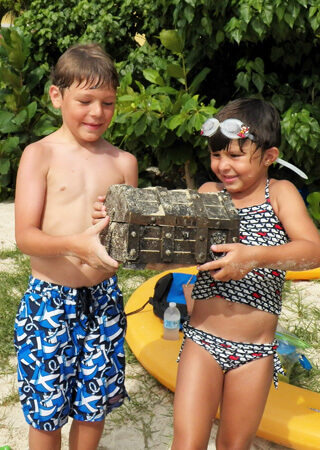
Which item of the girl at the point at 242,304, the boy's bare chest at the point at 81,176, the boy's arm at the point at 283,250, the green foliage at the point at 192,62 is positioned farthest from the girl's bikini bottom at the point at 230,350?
the green foliage at the point at 192,62

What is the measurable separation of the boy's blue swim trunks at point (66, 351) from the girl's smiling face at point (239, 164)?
0.66m

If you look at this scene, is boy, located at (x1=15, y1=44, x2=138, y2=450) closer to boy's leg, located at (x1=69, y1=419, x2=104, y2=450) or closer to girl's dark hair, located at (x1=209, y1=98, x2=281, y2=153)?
boy's leg, located at (x1=69, y1=419, x2=104, y2=450)

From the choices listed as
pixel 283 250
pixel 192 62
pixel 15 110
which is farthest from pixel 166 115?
pixel 283 250

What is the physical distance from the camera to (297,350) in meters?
3.77

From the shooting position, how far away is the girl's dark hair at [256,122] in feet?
7.83

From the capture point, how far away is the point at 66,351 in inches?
93.7

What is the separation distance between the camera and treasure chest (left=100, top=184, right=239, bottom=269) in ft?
6.73

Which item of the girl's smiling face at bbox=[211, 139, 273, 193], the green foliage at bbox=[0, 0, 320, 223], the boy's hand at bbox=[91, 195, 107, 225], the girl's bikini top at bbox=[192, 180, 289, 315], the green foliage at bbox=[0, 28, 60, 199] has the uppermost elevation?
the girl's smiling face at bbox=[211, 139, 273, 193]

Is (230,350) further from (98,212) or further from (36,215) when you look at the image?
(36,215)

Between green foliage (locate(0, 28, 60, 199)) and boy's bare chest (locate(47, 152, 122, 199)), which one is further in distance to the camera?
green foliage (locate(0, 28, 60, 199))

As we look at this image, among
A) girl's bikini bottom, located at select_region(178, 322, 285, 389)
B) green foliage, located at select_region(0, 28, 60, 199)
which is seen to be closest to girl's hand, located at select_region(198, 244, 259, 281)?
girl's bikini bottom, located at select_region(178, 322, 285, 389)

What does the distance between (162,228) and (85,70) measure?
2.45 ft

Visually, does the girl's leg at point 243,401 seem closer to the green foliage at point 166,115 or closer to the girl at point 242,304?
the girl at point 242,304

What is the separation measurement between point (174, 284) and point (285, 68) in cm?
349
